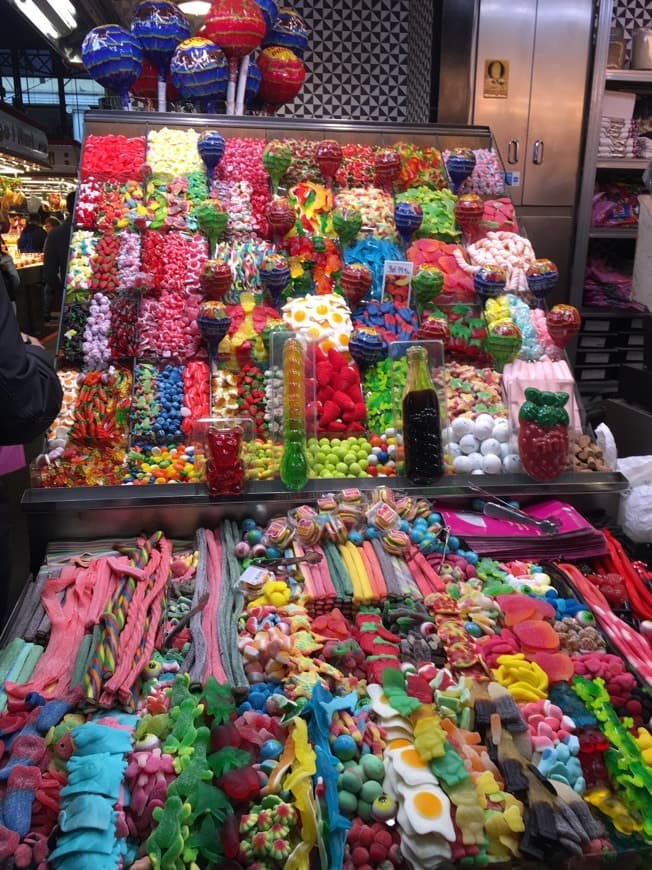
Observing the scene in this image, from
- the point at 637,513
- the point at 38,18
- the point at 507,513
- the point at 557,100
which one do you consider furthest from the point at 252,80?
the point at 38,18

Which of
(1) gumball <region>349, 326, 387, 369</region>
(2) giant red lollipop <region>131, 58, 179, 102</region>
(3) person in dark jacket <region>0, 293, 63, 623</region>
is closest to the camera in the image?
(3) person in dark jacket <region>0, 293, 63, 623</region>

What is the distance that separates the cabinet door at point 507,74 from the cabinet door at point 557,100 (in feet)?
0.17

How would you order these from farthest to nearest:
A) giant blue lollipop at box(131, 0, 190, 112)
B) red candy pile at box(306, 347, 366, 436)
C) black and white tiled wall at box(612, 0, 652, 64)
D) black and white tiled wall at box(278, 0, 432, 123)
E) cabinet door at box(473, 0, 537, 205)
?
1. black and white tiled wall at box(278, 0, 432, 123)
2. black and white tiled wall at box(612, 0, 652, 64)
3. cabinet door at box(473, 0, 537, 205)
4. giant blue lollipop at box(131, 0, 190, 112)
5. red candy pile at box(306, 347, 366, 436)

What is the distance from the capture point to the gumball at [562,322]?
2656mm

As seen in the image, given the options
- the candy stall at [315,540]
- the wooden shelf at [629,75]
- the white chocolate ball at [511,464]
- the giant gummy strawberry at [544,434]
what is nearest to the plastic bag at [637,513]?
Answer: the candy stall at [315,540]

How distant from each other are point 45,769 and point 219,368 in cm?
166

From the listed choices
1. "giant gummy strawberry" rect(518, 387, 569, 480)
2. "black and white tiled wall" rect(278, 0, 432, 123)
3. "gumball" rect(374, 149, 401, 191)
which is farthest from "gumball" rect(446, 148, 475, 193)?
"black and white tiled wall" rect(278, 0, 432, 123)

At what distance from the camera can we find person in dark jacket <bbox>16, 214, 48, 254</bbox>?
1066 centimetres

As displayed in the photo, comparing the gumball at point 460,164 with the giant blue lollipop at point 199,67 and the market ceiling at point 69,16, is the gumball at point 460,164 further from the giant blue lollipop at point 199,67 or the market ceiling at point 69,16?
the market ceiling at point 69,16

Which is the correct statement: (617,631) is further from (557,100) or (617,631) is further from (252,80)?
(557,100)

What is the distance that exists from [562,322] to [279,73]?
2153mm

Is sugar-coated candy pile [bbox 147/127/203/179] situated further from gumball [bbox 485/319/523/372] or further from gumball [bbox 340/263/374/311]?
gumball [bbox 485/319/523/372]

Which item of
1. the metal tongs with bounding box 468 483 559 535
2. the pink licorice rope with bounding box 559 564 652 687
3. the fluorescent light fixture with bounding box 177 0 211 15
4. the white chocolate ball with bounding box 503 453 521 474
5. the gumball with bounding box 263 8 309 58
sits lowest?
the pink licorice rope with bounding box 559 564 652 687

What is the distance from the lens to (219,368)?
8.64 ft
